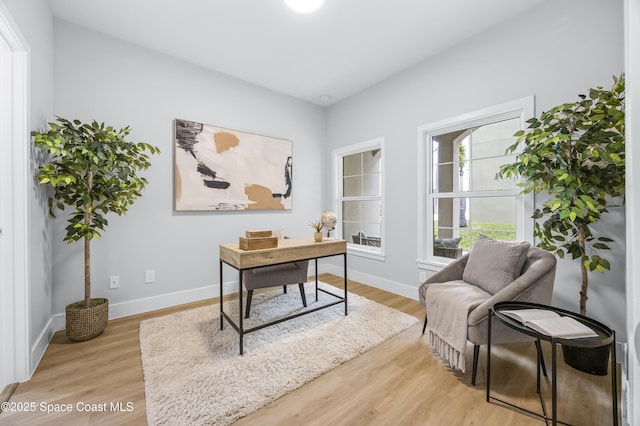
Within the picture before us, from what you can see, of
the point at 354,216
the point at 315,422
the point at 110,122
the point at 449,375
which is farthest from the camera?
the point at 354,216

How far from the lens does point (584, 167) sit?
1723 mm

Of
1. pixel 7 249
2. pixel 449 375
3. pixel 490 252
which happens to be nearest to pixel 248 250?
pixel 7 249

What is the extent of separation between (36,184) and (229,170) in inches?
66.9

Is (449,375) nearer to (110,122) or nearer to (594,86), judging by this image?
(594,86)

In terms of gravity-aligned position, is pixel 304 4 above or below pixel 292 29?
below

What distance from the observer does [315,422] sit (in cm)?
136

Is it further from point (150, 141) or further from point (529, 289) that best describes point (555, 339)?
point (150, 141)

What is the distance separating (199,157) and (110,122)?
848mm

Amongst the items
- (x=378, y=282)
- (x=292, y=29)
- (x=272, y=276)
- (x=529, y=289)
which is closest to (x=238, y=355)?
(x=272, y=276)

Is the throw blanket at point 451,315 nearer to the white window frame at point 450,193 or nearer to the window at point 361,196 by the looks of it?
the white window frame at point 450,193

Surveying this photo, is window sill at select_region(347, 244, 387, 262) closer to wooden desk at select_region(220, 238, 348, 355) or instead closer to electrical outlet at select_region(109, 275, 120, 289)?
wooden desk at select_region(220, 238, 348, 355)

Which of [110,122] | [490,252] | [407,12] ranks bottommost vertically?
[490,252]

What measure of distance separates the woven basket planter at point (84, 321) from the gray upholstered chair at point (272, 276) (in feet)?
3.85

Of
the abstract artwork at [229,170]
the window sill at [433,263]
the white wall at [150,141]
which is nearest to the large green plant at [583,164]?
the window sill at [433,263]
